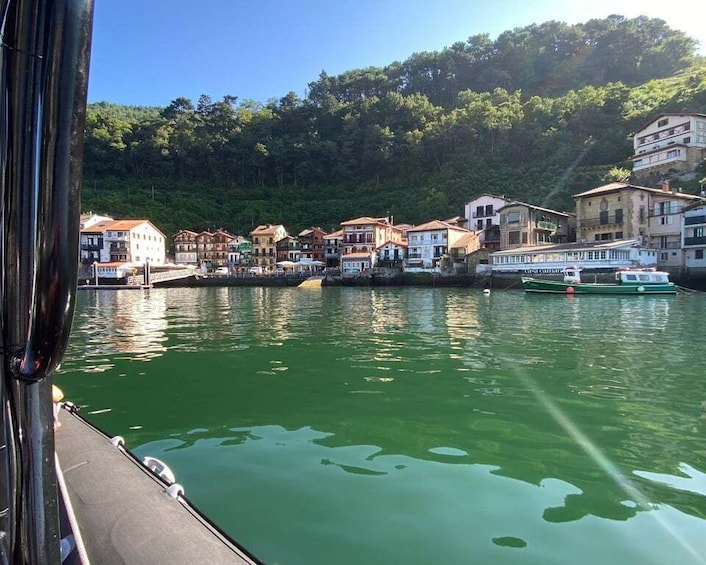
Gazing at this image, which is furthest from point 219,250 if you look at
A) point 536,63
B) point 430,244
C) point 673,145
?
point 536,63

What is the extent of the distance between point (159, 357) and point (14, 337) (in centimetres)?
1172

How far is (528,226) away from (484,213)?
14.3 metres

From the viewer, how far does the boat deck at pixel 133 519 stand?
2295 mm

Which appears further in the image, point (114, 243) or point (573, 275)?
point (114, 243)

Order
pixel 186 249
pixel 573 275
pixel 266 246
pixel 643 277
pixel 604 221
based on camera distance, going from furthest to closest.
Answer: pixel 186 249 → pixel 266 246 → pixel 604 221 → pixel 573 275 → pixel 643 277

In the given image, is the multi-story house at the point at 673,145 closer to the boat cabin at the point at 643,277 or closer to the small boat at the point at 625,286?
the boat cabin at the point at 643,277

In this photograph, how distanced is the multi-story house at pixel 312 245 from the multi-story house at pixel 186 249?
19171 mm

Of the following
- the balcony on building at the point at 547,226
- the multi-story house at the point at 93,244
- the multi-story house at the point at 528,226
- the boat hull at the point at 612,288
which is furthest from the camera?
the multi-story house at the point at 93,244

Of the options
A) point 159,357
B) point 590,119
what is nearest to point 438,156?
point 590,119

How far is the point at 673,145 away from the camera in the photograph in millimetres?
62688

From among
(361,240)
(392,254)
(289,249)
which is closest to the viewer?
(392,254)

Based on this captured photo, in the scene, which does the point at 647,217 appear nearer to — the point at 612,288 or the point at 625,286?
the point at 625,286

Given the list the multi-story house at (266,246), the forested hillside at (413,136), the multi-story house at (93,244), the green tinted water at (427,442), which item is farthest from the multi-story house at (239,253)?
the green tinted water at (427,442)

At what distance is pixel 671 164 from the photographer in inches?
2493
